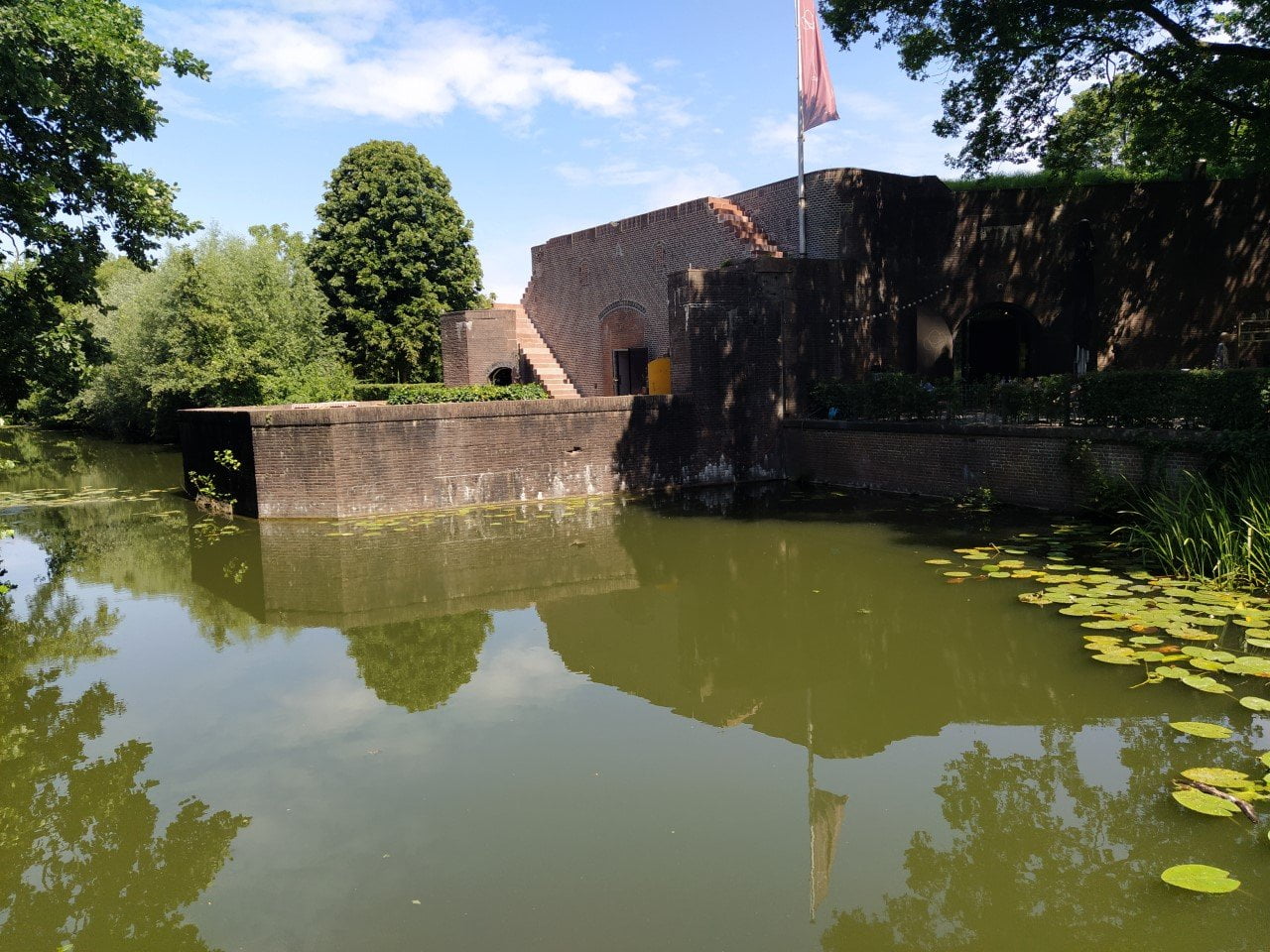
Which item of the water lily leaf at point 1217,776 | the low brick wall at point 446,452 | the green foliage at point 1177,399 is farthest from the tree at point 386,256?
the water lily leaf at point 1217,776

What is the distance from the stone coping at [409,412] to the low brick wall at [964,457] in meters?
3.45

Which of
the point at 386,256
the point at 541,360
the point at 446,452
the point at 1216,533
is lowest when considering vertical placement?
the point at 1216,533

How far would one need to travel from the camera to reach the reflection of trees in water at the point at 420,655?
6.39 meters

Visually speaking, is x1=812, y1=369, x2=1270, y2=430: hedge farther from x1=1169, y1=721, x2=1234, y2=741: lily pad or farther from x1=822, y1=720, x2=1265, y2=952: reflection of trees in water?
x1=822, y1=720, x2=1265, y2=952: reflection of trees in water

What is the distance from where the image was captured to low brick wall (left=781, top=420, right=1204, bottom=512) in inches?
447

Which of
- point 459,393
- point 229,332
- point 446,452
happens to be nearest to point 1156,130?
point 446,452

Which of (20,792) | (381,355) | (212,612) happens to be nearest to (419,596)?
(212,612)

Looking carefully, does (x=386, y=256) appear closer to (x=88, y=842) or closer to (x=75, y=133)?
(x=75, y=133)

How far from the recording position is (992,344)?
21000 millimetres

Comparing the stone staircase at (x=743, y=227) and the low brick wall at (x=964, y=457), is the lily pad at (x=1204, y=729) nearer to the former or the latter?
the low brick wall at (x=964, y=457)

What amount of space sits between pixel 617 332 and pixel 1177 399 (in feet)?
47.4

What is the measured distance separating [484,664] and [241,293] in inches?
1021

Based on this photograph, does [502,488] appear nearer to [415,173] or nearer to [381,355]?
[381,355]

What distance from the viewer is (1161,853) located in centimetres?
385
